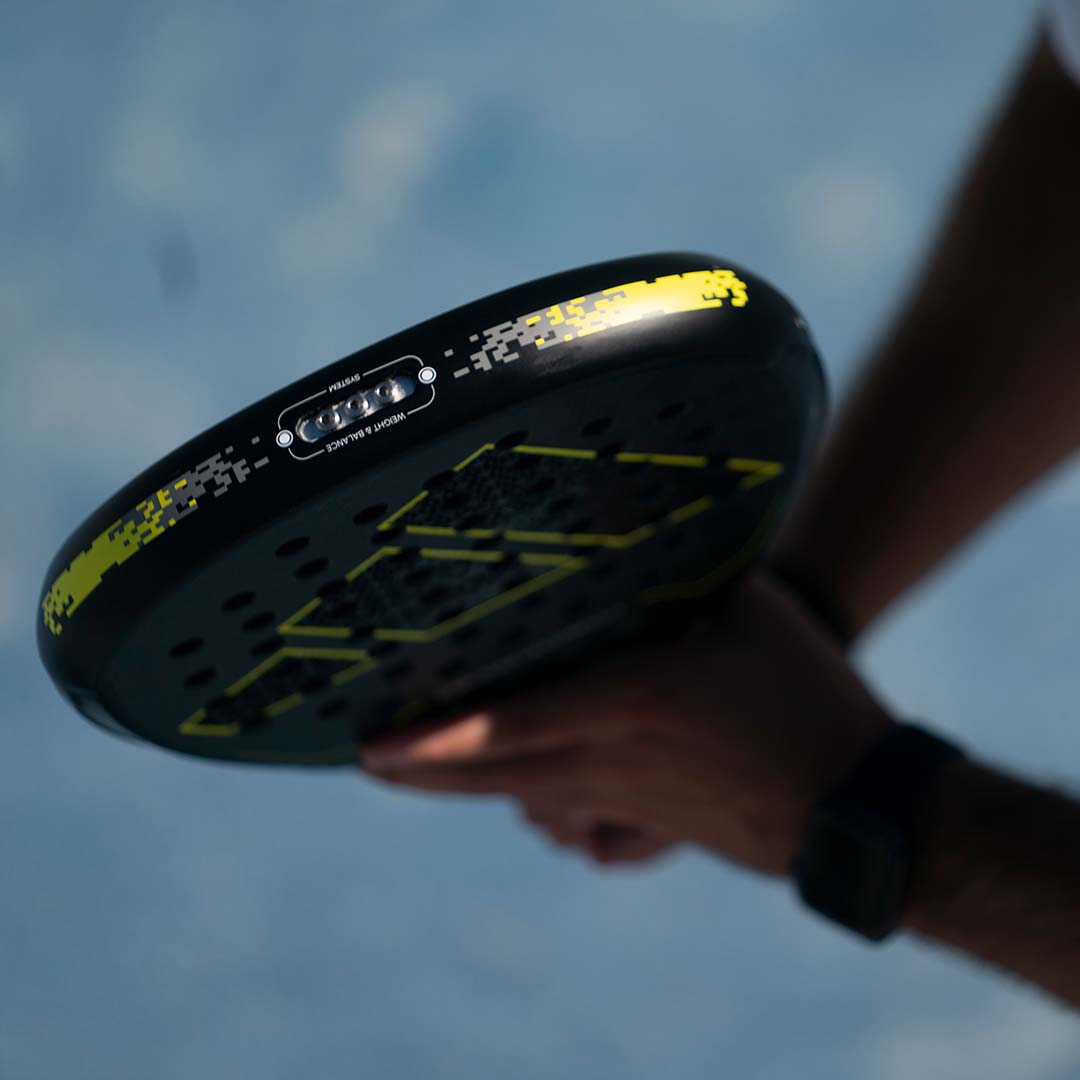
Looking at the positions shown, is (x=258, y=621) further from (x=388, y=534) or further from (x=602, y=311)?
(x=602, y=311)

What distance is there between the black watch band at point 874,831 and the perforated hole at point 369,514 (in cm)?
30

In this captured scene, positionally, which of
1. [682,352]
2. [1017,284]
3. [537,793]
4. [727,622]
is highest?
[682,352]

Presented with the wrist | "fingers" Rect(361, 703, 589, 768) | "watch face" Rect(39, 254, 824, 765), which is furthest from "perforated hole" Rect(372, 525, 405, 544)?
the wrist

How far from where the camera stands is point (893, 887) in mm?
568

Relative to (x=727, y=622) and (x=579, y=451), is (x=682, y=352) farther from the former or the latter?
(x=727, y=622)

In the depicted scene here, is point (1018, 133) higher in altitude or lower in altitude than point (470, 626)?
higher

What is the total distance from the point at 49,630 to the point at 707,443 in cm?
22

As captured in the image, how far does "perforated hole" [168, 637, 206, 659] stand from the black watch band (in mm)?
313

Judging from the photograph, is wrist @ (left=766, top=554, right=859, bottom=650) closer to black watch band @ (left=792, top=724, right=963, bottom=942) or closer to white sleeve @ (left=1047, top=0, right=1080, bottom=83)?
black watch band @ (left=792, top=724, right=963, bottom=942)

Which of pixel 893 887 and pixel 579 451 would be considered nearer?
pixel 579 451

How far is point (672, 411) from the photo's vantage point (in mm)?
399

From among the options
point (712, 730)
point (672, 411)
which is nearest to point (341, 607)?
point (672, 411)

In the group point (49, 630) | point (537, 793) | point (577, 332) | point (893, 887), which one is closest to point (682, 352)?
point (577, 332)

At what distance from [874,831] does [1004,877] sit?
6 centimetres
